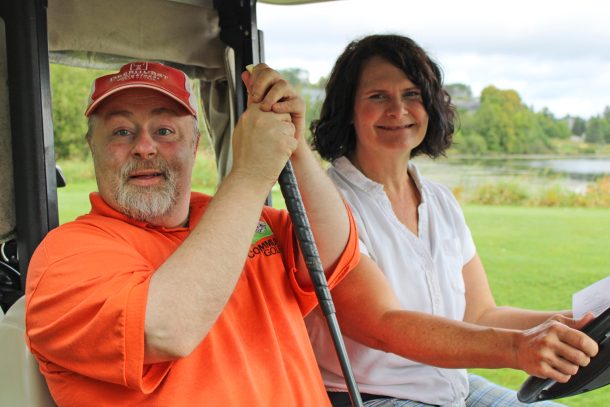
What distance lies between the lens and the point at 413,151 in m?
2.64

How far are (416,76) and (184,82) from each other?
0.79 m

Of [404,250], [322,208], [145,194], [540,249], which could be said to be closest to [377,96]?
[404,250]

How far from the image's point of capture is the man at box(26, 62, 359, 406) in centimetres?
142

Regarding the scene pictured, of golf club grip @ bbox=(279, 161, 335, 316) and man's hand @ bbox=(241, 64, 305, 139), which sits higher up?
man's hand @ bbox=(241, 64, 305, 139)

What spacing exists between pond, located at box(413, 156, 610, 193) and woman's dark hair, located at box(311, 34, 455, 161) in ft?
26.0

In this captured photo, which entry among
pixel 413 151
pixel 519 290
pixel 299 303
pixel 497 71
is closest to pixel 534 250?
pixel 519 290

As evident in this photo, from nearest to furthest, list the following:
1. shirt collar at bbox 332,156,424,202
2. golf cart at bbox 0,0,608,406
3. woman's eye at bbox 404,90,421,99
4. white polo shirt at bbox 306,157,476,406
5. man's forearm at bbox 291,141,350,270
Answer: golf cart at bbox 0,0,608,406 < man's forearm at bbox 291,141,350,270 < white polo shirt at bbox 306,157,476,406 < shirt collar at bbox 332,156,424,202 < woman's eye at bbox 404,90,421,99

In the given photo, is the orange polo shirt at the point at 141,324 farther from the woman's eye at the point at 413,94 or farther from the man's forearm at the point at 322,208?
the woman's eye at the point at 413,94

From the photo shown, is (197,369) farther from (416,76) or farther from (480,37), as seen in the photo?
(480,37)

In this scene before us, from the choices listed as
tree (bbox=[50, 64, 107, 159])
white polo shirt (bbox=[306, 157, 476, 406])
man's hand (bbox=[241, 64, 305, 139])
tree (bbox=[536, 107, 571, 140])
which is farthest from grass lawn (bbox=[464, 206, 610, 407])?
man's hand (bbox=[241, 64, 305, 139])

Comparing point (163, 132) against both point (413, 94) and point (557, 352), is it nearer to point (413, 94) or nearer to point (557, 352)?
point (413, 94)

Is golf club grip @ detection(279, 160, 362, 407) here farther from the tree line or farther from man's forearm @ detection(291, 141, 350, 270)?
the tree line

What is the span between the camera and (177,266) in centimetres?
142

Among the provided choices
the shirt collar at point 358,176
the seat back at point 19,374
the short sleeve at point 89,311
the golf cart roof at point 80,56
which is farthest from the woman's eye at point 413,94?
the seat back at point 19,374
